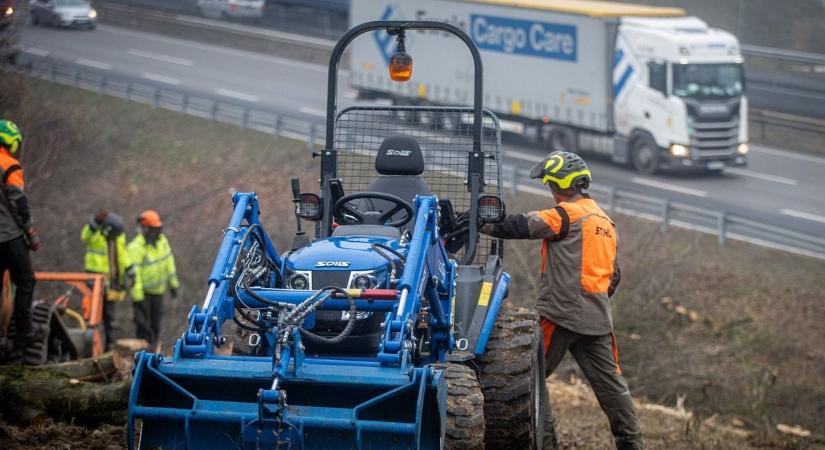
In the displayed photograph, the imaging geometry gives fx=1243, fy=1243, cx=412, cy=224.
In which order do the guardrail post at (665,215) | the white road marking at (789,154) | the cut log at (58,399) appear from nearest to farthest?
1. the cut log at (58,399)
2. the guardrail post at (665,215)
3. the white road marking at (789,154)

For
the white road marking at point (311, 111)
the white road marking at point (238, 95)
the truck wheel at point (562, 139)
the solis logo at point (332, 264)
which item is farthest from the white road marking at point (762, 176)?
the solis logo at point (332, 264)

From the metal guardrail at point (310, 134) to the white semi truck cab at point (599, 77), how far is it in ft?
9.78

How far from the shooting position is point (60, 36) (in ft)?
126

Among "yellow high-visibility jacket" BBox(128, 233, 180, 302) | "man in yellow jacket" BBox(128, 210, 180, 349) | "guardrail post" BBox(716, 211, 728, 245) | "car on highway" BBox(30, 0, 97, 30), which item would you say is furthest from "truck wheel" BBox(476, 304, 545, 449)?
"car on highway" BBox(30, 0, 97, 30)

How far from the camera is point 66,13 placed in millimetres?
38750

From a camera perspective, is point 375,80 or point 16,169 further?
point 375,80

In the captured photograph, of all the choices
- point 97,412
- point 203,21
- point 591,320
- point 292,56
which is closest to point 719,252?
point 591,320

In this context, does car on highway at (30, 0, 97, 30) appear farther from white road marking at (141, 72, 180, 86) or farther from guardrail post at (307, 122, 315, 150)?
guardrail post at (307, 122, 315, 150)

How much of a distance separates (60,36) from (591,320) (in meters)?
33.1

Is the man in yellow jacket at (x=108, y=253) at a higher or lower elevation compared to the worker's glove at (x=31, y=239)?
lower

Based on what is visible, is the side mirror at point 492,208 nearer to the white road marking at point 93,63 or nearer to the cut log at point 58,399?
the cut log at point 58,399

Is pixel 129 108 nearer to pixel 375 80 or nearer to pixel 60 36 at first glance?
pixel 375 80

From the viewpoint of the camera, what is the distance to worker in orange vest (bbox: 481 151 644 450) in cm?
817

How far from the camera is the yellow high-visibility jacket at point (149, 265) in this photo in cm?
1500
